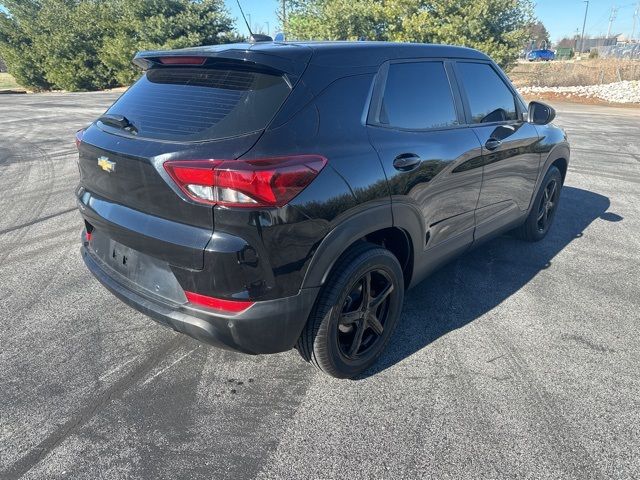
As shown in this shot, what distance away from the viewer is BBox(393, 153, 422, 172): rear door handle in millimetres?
2592

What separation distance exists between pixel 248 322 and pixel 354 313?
0.71 metres

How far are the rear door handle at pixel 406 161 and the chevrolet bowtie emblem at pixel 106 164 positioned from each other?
148 cm

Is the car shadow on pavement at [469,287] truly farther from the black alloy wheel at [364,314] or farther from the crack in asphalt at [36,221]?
the crack in asphalt at [36,221]

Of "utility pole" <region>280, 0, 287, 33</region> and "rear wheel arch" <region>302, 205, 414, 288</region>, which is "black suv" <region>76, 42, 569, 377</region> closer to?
"rear wheel arch" <region>302, 205, 414, 288</region>

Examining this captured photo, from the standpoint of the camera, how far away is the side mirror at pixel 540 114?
400 cm

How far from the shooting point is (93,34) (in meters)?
30.1

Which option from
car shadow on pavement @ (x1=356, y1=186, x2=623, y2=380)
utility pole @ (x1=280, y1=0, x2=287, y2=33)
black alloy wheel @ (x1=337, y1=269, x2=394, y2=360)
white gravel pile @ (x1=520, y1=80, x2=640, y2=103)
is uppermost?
utility pole @ (x1=280, y1=0, x2=287, y2=33)

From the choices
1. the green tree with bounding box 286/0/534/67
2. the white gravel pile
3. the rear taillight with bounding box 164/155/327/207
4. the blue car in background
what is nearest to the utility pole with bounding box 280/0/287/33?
the green tree with bounding box 286/0/534/67

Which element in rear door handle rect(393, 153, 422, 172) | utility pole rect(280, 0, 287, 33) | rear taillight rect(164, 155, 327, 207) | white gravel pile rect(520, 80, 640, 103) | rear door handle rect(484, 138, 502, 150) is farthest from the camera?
utility pole rect(280, 0, 287, 33)

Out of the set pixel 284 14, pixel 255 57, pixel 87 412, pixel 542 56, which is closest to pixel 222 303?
pixel 87 412

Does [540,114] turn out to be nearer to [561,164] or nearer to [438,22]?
[561,164]

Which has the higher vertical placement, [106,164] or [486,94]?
[486,94]

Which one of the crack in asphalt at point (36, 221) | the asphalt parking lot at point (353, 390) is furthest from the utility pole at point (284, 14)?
the asphalt parking lot at point (353, 390)

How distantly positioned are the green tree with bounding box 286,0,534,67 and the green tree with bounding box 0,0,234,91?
740cm
